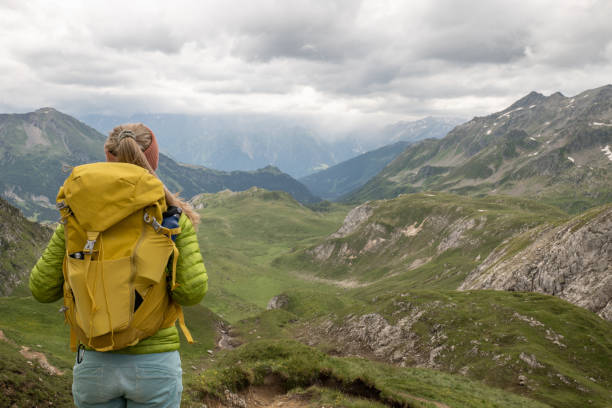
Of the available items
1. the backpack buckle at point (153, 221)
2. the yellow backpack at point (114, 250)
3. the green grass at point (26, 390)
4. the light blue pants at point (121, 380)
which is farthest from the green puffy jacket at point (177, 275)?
the green grass at point (26, 390)

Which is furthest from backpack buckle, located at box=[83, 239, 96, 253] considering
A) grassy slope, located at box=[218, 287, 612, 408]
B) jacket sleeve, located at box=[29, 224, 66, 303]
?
grassy slope, located at box=[218, 287, 612, 408]

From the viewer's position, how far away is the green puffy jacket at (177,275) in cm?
648

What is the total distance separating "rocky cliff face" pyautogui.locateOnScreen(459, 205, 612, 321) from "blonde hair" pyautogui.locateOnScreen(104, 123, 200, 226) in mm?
62172

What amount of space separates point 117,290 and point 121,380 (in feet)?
5.20

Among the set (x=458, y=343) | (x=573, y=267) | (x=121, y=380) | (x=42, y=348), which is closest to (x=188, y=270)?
(x=121, y=380)

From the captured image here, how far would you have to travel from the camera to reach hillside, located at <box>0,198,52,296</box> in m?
75.9

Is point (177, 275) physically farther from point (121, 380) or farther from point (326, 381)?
point (326, 381)

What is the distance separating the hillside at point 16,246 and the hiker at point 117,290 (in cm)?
8404

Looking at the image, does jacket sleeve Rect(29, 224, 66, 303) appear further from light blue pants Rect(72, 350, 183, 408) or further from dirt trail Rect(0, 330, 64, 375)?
dirt trail Rect(0, 330, 64, 375)

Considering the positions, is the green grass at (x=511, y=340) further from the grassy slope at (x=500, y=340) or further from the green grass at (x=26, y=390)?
the green grass at (x=26, y=390)

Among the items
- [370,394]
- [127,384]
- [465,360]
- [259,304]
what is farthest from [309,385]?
[259,304]

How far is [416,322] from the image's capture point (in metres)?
50.4

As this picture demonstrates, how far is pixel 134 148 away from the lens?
6.75 metres

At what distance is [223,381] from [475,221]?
131072mm
